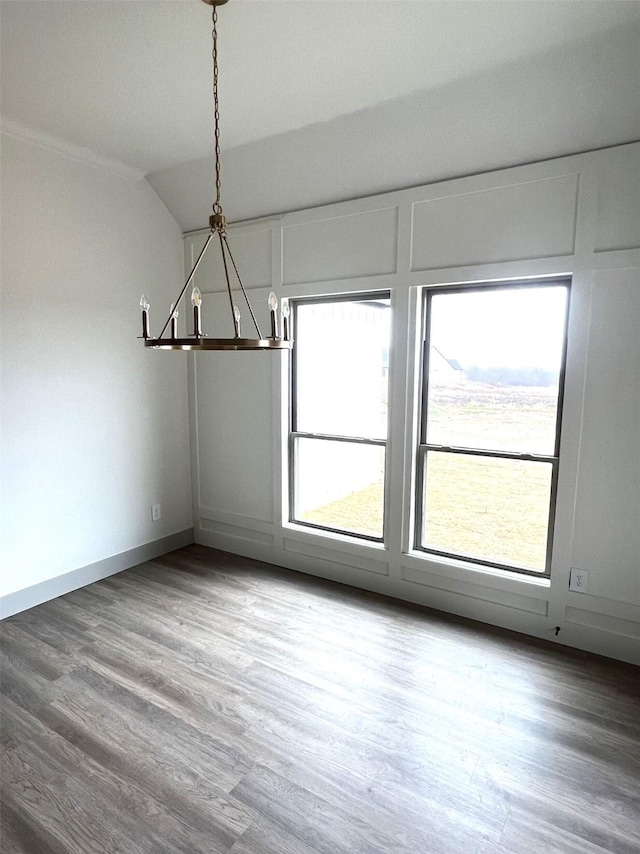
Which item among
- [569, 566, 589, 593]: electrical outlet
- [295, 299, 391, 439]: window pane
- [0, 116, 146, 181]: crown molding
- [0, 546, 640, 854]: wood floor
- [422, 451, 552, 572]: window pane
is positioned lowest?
[0, 546, 640, 854]: wood floor

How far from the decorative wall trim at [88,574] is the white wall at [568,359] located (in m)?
0.88

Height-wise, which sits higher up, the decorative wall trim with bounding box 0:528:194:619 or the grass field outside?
the grass field outside

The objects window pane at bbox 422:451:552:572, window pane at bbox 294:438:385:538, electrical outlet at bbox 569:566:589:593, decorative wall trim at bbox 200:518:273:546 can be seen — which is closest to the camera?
electrical outlet at bbox 569:566:589:593

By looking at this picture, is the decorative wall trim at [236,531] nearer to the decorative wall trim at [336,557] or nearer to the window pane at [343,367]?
the decorative wall trim at [336,557]

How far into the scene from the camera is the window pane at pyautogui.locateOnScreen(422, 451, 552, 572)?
2812 millimetres

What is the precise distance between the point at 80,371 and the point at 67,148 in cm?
147

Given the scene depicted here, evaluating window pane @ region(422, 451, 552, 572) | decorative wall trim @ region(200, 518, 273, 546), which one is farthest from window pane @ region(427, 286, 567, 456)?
decorative wall trim @ region(200, 518, 273, 546)

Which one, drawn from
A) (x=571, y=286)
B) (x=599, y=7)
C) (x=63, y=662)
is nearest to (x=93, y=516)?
(x=63, y=662)

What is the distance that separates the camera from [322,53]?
2119 mm

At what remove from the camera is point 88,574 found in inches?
135

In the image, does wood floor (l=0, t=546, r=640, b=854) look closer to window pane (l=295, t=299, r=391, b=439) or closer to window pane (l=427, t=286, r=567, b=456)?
window pane (l=427, t=286, r=567, b=456)

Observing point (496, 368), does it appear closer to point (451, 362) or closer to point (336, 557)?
point (451, 362)

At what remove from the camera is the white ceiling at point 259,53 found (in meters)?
1.86

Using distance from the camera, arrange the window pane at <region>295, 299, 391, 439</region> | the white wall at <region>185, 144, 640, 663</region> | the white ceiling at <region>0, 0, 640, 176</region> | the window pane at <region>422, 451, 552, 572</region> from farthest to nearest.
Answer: the window pane at <region>295, 299, 391, 439</region>
the window pane at <region>422, 451, 552, 572</region>
the white wall at <region>185, 144, 640, 663</region>
the white ceiling at <region>0, 0, 640, 176</region>
